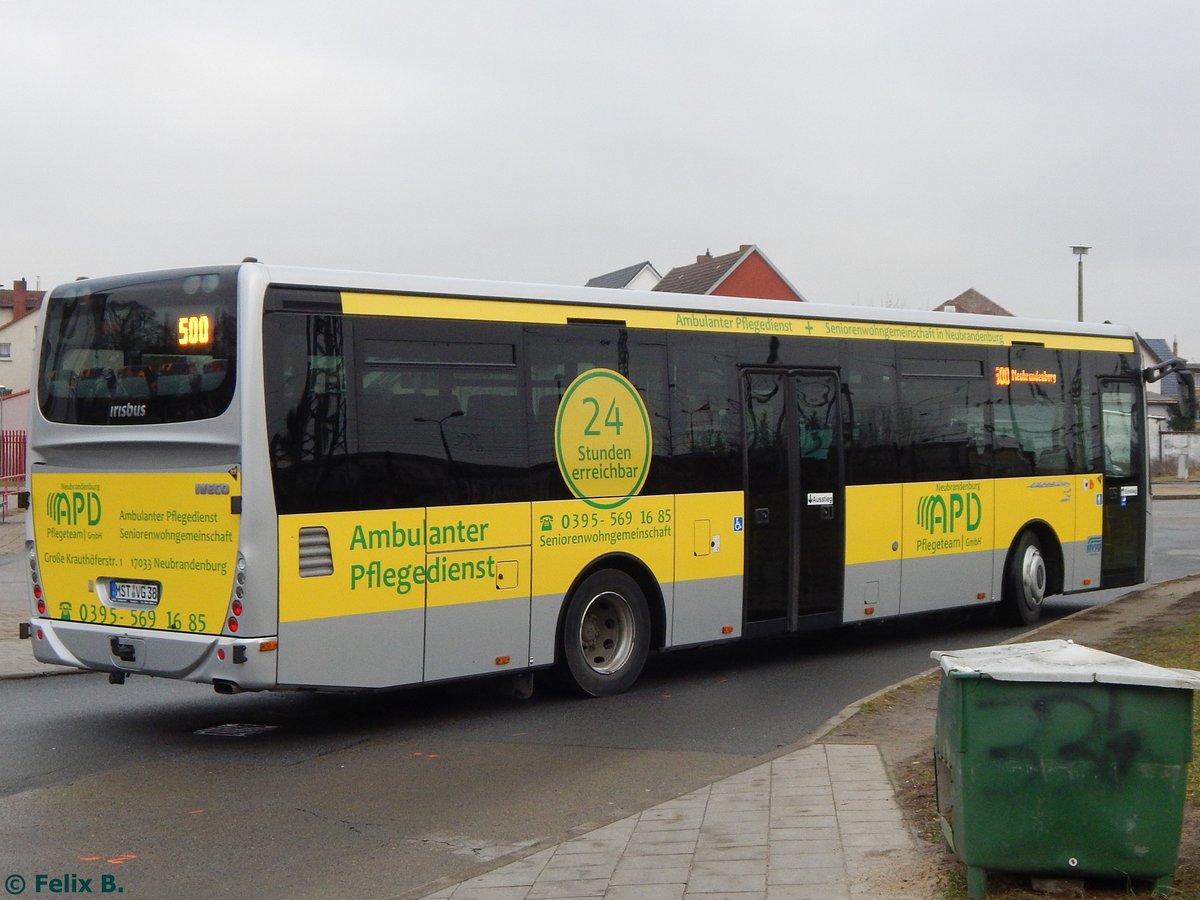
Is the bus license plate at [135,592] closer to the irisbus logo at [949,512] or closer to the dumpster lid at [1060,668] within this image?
the dumpster lid at [1060,668]

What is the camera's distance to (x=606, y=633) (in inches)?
455

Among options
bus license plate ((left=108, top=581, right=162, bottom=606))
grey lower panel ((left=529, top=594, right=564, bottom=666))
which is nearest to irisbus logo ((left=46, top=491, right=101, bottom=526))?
bus license plate ((left=108, top=581, right=162, bottom=606))

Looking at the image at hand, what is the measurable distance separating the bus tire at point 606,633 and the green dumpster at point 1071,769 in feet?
18.8

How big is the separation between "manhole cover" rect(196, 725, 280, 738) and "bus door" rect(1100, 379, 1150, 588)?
996cm

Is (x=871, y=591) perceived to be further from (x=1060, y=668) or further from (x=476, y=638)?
(x=1060, y=668)

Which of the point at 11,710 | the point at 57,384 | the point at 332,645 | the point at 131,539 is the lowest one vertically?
the point at 11,710

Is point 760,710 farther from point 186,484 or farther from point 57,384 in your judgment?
point 57,384

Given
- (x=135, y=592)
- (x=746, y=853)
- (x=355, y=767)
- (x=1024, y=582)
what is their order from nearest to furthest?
(x=746, y=853)
(x=355, y=767)
(x=135, y=592)
(x=1024, y=582)

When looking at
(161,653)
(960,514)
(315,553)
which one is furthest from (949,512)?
(161,653)

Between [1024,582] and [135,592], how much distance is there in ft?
31.0

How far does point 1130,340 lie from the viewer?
1673cm

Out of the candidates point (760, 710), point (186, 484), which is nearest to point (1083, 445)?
point (760, 710)

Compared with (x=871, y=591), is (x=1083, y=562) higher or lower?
higher

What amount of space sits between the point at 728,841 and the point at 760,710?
4.24 m
